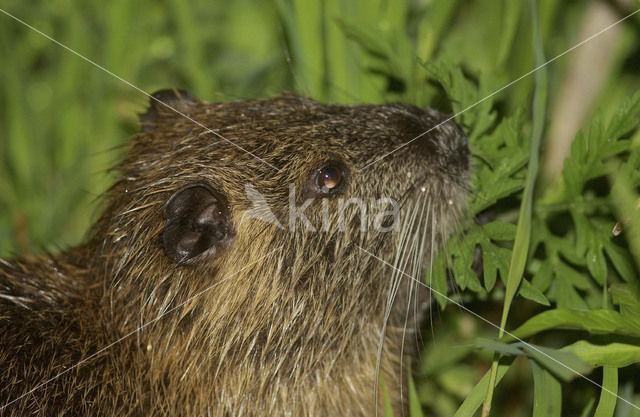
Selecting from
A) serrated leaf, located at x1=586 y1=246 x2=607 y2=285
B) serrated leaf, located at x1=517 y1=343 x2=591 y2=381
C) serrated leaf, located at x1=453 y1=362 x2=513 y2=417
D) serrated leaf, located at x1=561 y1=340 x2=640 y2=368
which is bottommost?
serrated leaf, located at x1=453 y1=362 x2=513 y2=417

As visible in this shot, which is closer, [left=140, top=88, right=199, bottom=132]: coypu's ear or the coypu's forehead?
the coypu's forehead

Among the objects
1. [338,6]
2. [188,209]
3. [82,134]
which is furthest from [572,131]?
[82,134]

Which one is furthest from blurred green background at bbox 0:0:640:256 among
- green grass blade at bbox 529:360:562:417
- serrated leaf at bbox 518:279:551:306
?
green grass blade at bbox 529:360:562:417

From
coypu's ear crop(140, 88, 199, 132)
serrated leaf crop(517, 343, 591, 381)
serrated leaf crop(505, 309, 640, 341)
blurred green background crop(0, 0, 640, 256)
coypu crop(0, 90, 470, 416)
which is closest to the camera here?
serrated leaf crop(517, 343, 591, 381)

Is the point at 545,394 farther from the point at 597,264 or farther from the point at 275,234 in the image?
the point at 275,234

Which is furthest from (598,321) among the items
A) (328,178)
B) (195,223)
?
(195,223)

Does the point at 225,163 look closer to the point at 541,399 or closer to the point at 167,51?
the point at 541,399

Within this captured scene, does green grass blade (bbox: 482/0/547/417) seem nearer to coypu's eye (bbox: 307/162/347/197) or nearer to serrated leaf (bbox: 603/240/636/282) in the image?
serrated leaf (bbox: 603/240/636/282)

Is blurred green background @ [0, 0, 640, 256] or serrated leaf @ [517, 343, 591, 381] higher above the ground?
blurred green background @ [0, 0, 640, 256]
